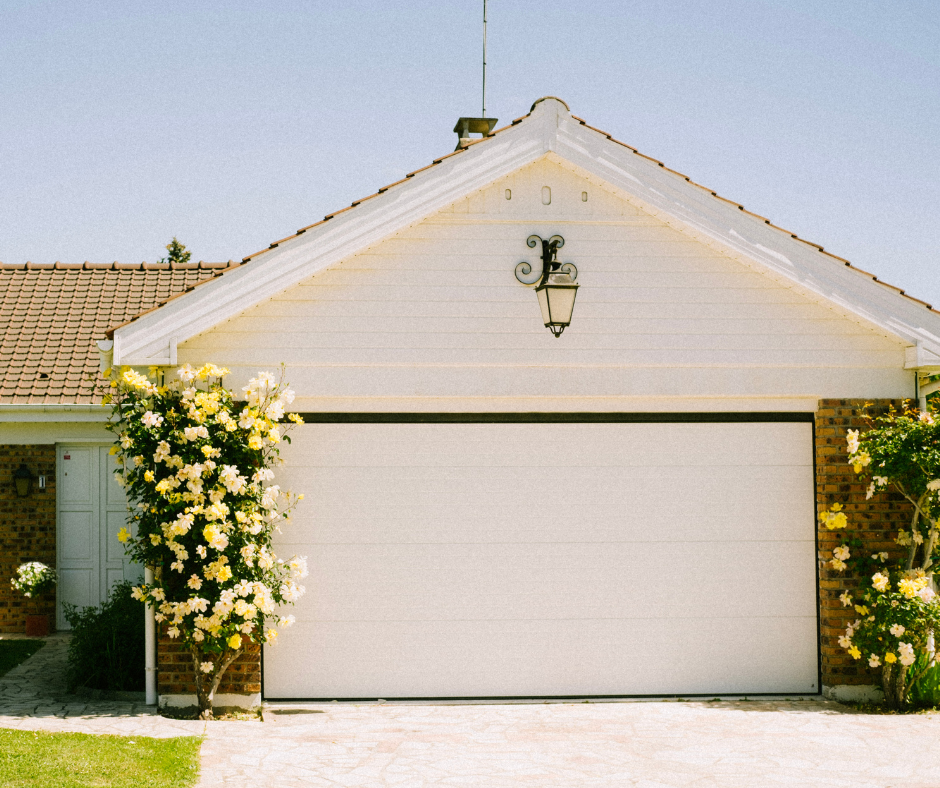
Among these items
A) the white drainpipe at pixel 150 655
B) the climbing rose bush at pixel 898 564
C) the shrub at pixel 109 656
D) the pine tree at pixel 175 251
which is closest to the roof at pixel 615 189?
the climbing rose bush at pixel 898 564

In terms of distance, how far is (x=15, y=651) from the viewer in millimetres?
10367

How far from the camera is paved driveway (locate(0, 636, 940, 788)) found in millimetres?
6062

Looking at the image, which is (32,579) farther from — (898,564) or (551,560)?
(898,564)

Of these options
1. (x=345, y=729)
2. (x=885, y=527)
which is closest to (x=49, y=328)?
(x=345, y=729)

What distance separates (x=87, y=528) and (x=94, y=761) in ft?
21.1

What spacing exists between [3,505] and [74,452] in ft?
3.28

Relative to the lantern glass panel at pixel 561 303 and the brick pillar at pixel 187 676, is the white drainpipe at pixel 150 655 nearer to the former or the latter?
the brick pillar at pixel 187 676

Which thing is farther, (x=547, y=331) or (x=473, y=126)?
(x=473, y=126)

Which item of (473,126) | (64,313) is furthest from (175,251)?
(473,126)

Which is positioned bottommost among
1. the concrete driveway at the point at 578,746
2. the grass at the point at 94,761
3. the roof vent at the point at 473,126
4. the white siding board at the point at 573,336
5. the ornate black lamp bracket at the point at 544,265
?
the concrete driveway at the point at 578,746

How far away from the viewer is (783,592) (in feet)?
27.2

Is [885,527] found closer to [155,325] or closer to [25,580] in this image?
[155,325]

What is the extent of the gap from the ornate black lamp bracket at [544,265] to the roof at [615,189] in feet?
2.00

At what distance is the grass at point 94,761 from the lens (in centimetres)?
567
